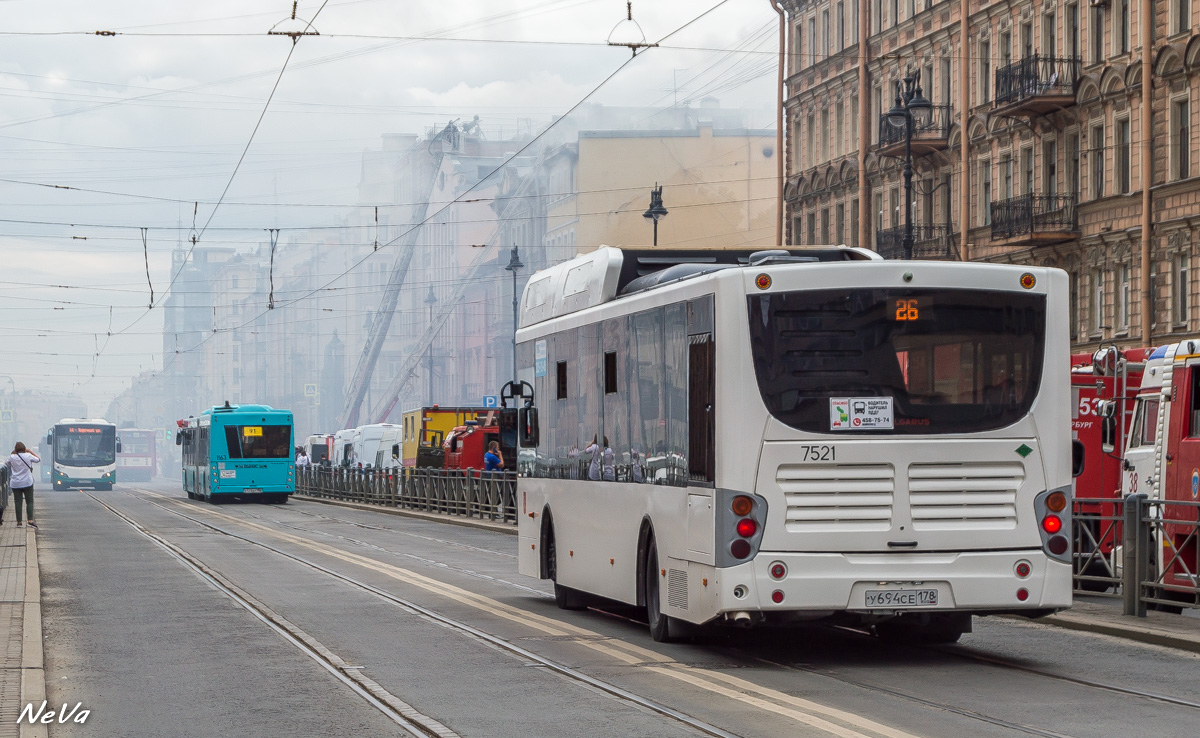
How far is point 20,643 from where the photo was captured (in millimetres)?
12891

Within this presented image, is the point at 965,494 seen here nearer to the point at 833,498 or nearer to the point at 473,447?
the point at 833,498

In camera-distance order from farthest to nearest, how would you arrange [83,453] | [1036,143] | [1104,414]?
[83,453] → [1036,143] → [1104,414]

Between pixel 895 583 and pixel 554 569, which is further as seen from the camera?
pixel 554 569

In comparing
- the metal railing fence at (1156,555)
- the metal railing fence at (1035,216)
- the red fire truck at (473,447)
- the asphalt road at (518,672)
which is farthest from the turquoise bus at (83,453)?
the metal railing fence at (1156,555)

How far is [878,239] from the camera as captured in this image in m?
50.0

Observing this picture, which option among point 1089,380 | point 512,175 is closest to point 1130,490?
point 1089,380

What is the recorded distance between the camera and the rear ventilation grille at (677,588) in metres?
12.2

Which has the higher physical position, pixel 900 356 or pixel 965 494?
pixel 900 356

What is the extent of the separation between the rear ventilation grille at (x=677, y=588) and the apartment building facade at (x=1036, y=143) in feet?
78.1

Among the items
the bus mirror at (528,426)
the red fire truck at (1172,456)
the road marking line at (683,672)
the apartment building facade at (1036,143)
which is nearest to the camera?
the road marking line at (683,672)

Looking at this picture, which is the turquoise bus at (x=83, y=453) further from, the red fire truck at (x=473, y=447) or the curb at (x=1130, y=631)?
the curb at (x=1130, y=631)

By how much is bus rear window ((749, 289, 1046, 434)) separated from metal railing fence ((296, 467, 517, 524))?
927 inches

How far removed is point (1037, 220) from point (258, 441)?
25.1m

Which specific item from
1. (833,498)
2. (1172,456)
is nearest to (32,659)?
(833,498)
